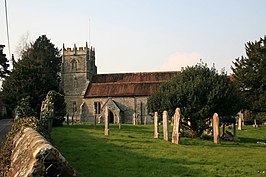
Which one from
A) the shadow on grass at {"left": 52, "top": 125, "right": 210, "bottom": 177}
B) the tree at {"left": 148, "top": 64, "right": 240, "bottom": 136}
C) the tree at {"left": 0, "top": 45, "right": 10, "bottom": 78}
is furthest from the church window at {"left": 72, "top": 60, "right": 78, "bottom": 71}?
the shadow on grass at {"left": 52, "top": 125, "right": 210, "bottom": 177}

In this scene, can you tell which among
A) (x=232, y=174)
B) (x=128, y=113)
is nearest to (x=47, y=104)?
(x=232, y=174)

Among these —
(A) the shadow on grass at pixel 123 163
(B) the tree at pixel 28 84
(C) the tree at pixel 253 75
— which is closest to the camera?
(A) the shadow on grass at pixel 123 163

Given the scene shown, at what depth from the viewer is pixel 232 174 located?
36.8 feet

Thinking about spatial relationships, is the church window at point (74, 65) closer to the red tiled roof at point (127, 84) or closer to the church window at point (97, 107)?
the red tiled roof at point (127, 84)

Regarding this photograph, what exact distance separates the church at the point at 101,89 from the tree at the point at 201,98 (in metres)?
33.9

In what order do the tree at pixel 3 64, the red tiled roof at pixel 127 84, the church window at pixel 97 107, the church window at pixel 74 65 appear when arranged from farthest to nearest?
the church window at pixel 74 65, the church window at pixel 97 107, the red tiled roof at pixel 127 84, the tree at pixel 3 64

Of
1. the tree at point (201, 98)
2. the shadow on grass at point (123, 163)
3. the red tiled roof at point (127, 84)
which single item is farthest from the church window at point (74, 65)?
the shadow on grass at point (123, 163)

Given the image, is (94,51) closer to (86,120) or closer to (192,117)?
(86,120)

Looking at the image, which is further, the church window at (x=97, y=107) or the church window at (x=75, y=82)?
the church window at (x=75, y=82)

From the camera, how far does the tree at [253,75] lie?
42.5 m

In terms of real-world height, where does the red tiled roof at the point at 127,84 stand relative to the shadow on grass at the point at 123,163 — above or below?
above

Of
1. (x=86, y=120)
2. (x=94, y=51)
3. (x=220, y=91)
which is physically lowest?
(x=86, y=120)

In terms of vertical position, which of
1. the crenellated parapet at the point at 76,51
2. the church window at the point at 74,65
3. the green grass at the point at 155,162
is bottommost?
the green grass at the point at 155,162

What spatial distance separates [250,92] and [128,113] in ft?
77.2
